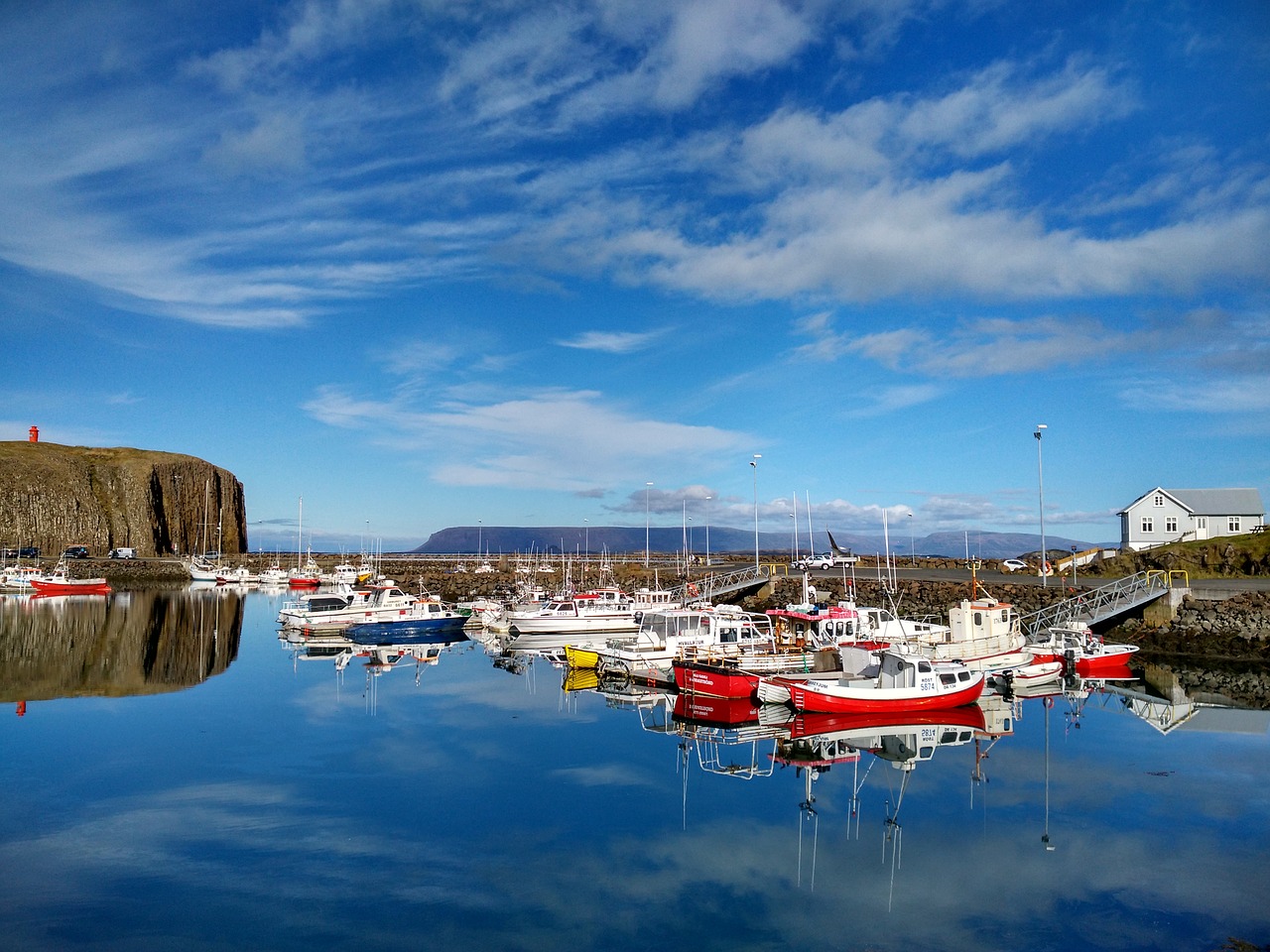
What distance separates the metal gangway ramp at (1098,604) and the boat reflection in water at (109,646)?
122ft

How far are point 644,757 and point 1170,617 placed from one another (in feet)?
102

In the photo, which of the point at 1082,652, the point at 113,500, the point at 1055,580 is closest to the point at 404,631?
the point at 1082,652

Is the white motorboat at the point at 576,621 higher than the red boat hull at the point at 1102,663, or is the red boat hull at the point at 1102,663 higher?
the white motorboat at the point at 576,621

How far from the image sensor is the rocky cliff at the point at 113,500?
128 meters

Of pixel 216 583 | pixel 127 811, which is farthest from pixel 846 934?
pixel 216 583

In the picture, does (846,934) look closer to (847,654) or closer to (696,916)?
(696,916)

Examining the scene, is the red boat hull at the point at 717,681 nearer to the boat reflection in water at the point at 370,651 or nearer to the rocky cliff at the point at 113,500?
the boat reflection in water at the point at 370,651

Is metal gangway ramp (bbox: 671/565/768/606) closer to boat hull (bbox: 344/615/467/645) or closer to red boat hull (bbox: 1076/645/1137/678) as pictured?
boat hull (bbox: 344/615/467/645)

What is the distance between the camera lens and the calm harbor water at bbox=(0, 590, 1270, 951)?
473 inches

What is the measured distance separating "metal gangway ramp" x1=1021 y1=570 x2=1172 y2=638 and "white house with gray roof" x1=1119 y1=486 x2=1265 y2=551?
35312mm

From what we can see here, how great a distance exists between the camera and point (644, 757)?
21.6 meters

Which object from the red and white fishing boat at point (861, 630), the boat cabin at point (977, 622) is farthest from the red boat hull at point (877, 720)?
the boat cabin at point (977, 622)

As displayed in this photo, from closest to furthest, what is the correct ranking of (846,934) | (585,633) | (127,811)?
(846,934) < (127,811) < (585,633)

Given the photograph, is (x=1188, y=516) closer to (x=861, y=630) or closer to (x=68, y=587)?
(x=861, y=630)
